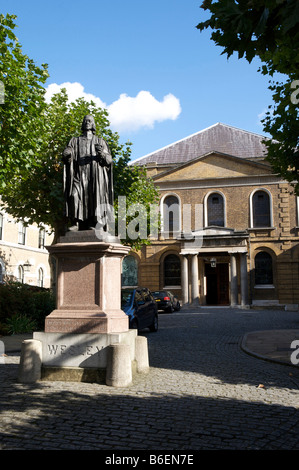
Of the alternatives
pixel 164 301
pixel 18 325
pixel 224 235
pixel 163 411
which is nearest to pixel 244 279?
pixel 224 235

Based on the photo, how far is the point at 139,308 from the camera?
489 inches

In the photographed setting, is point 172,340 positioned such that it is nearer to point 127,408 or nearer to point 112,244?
point 112,244

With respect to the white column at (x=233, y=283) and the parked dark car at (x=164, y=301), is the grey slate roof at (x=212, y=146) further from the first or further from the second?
the parked dark car at (x=164, y=301)

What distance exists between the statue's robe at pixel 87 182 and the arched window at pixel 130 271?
25.9m

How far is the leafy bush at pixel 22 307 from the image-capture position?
12945mm

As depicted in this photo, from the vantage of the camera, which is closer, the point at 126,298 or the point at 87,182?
the point at 87,182

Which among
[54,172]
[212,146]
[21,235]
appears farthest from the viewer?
[212,146]

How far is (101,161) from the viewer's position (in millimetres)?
6930

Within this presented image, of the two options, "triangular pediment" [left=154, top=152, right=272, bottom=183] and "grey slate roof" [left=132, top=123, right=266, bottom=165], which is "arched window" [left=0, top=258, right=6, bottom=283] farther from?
"grey slate roof" [left=132, top=123, right=266, bottom=165]

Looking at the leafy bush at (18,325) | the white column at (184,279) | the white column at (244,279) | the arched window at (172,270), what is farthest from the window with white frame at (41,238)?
the leafy bush at (18,325)

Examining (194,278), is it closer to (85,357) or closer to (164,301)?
(164,301)

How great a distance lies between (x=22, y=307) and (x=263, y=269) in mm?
21348

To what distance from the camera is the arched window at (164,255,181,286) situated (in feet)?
105
